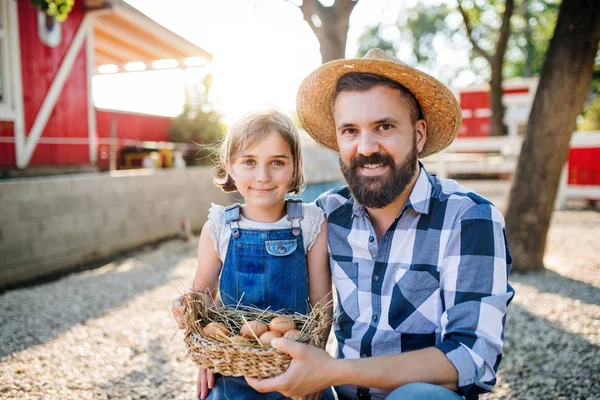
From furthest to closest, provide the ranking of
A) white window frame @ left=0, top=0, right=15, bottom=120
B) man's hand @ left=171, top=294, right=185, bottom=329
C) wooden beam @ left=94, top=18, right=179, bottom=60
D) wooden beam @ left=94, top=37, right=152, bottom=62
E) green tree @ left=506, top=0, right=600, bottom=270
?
wooden beam @ left=94, top=37, right=152, bottom=62
wooden beam @ left=94, top=18, right=179, bottom=60
white window frame @ left=0, top=0, right=15, bottom=120
green tree @ left=506, top=0, right=600, bottom=270
man's hand @ left=171, top=294, right=185, bottom=329

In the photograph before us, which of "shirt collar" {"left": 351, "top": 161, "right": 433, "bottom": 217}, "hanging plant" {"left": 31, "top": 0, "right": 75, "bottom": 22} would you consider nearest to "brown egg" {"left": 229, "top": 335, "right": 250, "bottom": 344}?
"shirt collar" {"left": 351, "top": 161, "right": 433, "bottom": 217}

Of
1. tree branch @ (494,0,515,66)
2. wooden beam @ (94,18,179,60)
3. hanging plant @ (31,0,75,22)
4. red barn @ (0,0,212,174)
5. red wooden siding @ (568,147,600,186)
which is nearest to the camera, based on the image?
hanging plant @ (31,0,75,22)

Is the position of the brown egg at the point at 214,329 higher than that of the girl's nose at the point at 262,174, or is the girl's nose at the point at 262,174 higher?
the girl's nose at the point at 262,174

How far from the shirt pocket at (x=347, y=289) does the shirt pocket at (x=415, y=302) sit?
183 mm

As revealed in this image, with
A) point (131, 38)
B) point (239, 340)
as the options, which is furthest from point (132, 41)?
point (239, 340)

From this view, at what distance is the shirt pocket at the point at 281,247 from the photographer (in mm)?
2262

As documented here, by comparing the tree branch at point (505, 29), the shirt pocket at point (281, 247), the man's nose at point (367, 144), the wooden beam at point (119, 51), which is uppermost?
the tree branch at point (505, 29)

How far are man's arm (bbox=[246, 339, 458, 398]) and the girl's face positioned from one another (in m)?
0.85

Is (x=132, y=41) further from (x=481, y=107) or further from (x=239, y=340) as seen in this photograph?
(x=481, y=107)

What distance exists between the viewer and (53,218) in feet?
20.1

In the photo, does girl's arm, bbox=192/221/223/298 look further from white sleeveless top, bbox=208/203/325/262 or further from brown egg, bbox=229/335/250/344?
brown egg, bbox=229/335/250/344

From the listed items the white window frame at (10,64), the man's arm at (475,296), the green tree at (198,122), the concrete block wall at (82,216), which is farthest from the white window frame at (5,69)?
the man's arm at (475,296)

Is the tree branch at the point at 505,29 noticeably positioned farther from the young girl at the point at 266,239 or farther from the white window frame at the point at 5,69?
the young girl at the point at 266,239

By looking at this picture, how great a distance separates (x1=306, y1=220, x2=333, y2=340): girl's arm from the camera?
228 cm
